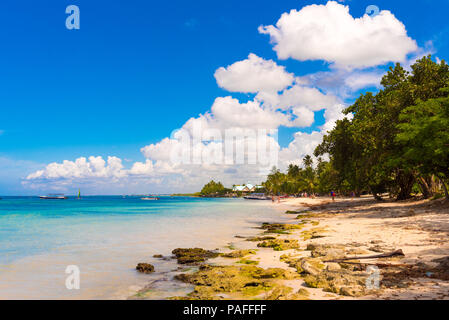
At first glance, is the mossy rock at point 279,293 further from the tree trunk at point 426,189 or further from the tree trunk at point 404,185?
the tree trunk at point 404,185

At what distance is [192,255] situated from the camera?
14.0 meters

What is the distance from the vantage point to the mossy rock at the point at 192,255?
1298cm

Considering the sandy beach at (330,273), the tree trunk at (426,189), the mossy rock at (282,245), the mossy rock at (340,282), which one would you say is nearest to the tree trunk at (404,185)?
the tree trunk at (426,189)

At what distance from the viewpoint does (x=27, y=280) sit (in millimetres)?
11156

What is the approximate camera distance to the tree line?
74.8 ft

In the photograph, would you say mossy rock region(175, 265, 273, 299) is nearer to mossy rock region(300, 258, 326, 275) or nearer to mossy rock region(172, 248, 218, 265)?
mossy rock region(300, 258, 326, 275)

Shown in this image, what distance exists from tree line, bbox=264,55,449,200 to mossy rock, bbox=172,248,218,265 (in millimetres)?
16535

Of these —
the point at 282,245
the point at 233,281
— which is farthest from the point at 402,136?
the point at 233,281

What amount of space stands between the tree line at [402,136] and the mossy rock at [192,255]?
16.5 metres

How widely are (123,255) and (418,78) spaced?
105ft

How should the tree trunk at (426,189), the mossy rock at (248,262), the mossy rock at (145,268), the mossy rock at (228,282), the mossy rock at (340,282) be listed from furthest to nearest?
the tree trunk at (426,189) < the mossy rock at (145,268) < the mossy rock at (248,262) < the mossy rock at (228,282) < the mossy rock at (340,282)

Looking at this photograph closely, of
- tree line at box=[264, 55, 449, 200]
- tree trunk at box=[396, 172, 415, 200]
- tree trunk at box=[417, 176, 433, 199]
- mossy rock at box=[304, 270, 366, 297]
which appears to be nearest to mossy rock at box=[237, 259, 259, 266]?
mossy rock at box=[304, 270, 366, 297]
